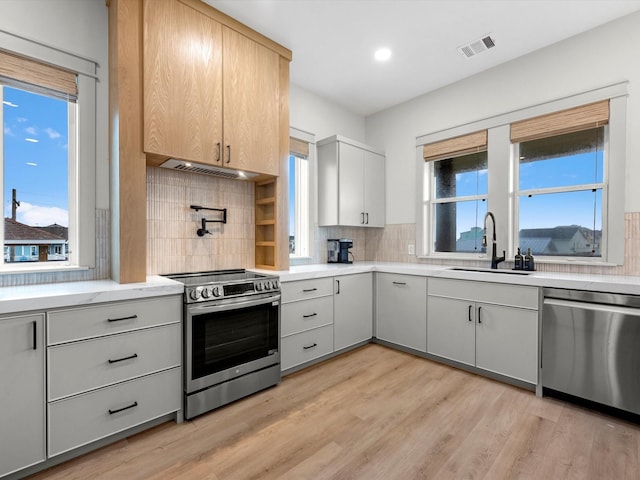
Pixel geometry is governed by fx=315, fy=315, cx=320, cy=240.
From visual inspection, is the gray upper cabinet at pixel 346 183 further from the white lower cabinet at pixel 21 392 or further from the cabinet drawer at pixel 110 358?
the white lower cabinet at pixel 21 392

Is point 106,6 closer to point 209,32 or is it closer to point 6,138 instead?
point 209,32

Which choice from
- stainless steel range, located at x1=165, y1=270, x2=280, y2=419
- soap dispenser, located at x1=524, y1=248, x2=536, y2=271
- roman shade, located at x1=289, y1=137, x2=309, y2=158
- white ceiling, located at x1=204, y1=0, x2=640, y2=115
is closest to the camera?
stainless steel range, located at x1=165, y1=270, x2=280, y2=419

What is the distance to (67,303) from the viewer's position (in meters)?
1.64

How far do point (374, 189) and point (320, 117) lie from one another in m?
1.14

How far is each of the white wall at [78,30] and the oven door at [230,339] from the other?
116 centimetres

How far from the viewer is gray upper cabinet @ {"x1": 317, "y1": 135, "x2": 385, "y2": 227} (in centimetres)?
373

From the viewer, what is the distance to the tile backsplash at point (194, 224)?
2600 mm

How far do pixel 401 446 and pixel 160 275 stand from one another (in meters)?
2.13

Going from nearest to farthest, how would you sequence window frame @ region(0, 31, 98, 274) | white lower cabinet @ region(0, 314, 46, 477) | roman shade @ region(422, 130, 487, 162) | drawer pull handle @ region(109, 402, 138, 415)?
white lower cabinet @ region(0, 314, 46, 477) → drawer pull handle @ region(109, 402, 138, 415) → window frame @ region(0, 31, 98, 274) → roman shade @ region(422, 130, 487, 162)

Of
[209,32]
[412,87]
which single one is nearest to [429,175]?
[412,87]

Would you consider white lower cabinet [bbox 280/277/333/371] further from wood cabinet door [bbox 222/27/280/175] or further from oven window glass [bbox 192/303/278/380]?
wood cabinet door [bbox 222/27/280/175]

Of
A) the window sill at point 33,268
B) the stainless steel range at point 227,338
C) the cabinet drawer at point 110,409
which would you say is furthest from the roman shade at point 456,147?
the window sill at point 33,268

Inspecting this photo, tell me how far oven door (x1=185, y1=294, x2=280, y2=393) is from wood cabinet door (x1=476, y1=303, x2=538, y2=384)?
177cm

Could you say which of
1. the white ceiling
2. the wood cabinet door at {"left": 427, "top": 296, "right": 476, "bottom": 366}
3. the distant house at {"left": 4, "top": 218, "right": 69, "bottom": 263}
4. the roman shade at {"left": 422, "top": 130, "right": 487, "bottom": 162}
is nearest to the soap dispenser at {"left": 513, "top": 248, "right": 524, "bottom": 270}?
the wood cabinet door at {"left": 427, "top": 296, "right": 476, "bottom": 366}
